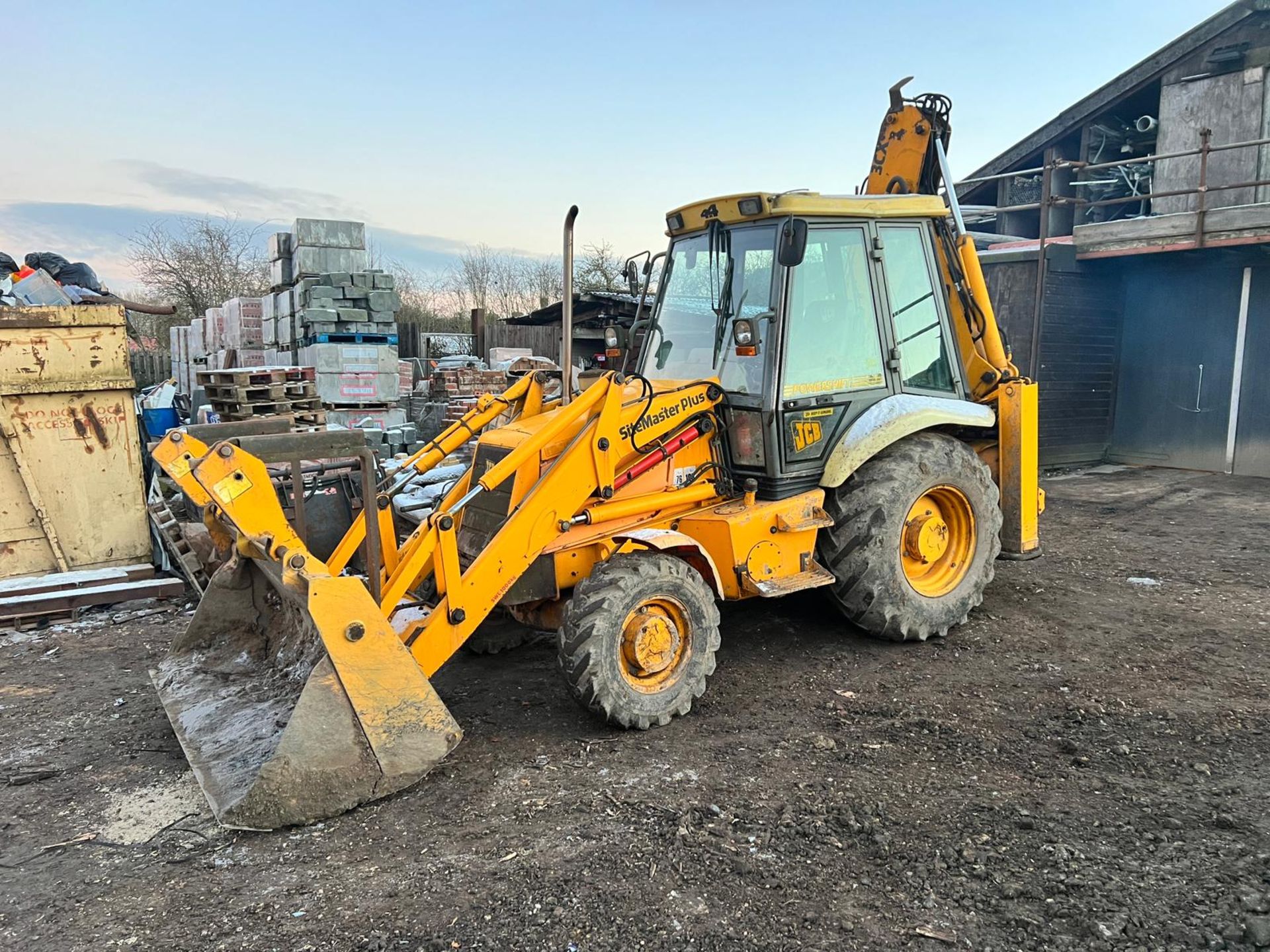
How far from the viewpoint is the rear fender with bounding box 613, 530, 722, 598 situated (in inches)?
173

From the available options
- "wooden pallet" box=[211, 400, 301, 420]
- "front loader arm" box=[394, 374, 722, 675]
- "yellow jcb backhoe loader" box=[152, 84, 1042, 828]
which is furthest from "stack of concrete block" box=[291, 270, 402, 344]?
"front loader arm" box=[394, 374, 722, 675]

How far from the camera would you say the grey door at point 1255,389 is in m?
11.7

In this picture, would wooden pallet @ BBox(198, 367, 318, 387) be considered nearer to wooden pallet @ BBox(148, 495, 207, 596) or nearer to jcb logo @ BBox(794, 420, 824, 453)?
Result: wooden pallet @ BBox(148, 495, 207, 596)

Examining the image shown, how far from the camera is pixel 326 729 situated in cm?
344

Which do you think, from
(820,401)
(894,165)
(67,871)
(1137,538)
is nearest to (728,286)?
(820,401)

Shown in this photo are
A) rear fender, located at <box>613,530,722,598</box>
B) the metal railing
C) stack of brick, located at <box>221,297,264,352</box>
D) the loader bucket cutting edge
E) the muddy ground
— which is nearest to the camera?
the muddy ground

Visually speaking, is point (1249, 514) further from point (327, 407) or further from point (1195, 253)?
point (327, 407)

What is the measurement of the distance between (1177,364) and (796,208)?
33.7ft

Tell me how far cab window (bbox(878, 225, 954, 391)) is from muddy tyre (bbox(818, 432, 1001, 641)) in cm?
40

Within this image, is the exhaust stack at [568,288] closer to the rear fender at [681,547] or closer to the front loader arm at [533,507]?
the front loader arm at [533,507]

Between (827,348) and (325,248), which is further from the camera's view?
(325,248)

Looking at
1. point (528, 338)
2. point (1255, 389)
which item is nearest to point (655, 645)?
point (1255, 389)

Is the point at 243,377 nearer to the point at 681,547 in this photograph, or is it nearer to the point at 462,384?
the point at 462,384

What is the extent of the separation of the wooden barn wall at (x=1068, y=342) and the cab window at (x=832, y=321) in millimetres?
8269
